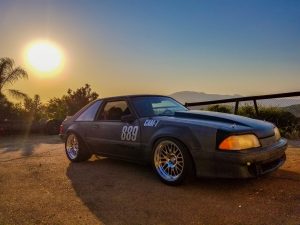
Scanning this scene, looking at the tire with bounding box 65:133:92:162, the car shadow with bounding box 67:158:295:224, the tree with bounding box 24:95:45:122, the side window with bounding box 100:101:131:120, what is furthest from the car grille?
the tree with bounding box 24:95:45:122

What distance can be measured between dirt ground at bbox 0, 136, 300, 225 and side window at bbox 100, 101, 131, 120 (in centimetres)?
97

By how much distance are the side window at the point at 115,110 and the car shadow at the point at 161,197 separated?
104 centimetres

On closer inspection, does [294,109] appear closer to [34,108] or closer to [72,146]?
[72,146]

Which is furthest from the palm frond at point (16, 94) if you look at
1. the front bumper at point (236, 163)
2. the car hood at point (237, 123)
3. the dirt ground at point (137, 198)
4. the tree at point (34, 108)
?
the front bumper at point (236, 163)

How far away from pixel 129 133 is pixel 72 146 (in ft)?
6.93

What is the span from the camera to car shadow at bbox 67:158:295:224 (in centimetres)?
392

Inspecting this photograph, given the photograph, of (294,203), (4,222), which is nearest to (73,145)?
(4,222)

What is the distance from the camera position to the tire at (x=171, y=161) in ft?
16.0

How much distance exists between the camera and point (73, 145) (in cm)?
745

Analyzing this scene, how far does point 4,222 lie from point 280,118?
33.7 feet

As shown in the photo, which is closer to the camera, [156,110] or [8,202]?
[8,202]

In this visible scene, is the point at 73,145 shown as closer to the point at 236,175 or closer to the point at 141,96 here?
the point at 141,96

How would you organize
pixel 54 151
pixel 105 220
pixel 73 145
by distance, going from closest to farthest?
pixel 105 220 < pixel 73 145 < pixel 54 151

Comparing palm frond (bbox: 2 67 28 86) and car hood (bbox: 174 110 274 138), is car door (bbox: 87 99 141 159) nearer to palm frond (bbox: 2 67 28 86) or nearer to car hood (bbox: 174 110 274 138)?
car hood (bbox: 174 110 274 138)
